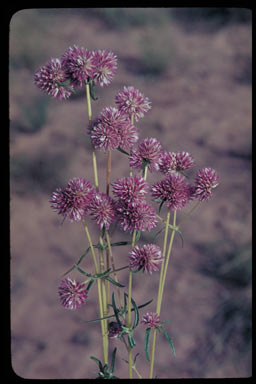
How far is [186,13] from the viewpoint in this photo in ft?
4.14

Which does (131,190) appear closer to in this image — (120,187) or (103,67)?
(120,187)

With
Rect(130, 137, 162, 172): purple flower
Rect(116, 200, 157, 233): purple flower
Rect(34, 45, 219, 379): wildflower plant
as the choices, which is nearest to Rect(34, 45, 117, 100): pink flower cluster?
Rect(34, 45, 219, 379): wildflower plant

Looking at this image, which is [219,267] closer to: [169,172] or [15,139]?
[169,172]

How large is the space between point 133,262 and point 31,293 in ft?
1.26

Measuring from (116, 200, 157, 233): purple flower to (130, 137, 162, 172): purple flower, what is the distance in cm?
9

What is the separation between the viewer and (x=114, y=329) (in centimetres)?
109

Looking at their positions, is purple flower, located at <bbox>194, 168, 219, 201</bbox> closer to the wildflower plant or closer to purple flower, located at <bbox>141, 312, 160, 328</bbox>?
the wildflower plant

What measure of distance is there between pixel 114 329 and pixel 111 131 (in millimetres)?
420

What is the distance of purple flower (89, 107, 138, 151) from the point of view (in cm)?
102

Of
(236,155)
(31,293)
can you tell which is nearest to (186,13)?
(236,155)

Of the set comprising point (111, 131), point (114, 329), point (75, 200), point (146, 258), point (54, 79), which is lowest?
point (114, 329)

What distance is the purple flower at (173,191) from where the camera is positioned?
103cm

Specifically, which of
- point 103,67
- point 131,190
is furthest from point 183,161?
point 103,67

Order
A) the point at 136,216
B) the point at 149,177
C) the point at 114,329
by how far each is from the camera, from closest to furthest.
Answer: the point at 136,216 → the point at 114,329 → the point at 149,177
